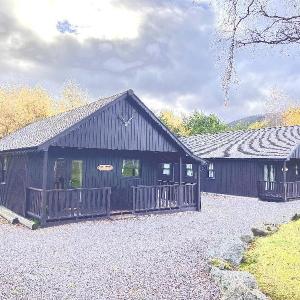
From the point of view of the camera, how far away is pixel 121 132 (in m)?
19.1

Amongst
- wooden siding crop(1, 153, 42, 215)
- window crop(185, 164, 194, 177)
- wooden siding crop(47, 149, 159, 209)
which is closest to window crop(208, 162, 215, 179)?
window crop(185, 164, 194, 177)

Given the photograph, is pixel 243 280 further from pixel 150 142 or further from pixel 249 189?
pixel 249 189

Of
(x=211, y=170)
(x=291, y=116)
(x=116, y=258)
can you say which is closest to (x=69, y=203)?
(x=116, y=258)

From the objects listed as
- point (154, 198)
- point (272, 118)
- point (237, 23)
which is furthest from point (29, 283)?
point (272, 118)

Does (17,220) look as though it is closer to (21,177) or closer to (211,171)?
(21,177)

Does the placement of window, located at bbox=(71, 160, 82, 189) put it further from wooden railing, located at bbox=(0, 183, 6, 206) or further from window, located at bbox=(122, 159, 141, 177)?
wooden railing, located at bbox=(0, 183, 6, 206)

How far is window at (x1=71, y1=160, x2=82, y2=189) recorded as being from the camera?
740 inches

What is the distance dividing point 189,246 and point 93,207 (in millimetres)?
7040

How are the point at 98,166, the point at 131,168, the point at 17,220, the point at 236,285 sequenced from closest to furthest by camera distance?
the point at 236,285, the point at 17,220, the point at 98,166, the point at 131,168

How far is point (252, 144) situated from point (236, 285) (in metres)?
26.1

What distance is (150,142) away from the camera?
20.1 metres

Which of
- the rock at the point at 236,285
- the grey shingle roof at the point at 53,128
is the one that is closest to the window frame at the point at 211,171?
the grey shingle roof at the point at 53,128

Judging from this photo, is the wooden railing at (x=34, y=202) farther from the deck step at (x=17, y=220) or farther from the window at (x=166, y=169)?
the window at (x=166, y=169)

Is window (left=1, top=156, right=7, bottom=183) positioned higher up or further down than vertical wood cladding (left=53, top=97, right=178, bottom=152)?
further down
